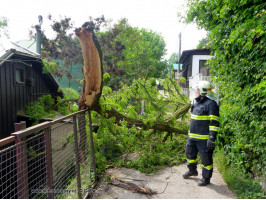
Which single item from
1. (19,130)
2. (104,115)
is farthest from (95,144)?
(19,130)

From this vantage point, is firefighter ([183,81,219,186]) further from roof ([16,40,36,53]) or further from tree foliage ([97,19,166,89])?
tree foliage ([97,19,166,89])

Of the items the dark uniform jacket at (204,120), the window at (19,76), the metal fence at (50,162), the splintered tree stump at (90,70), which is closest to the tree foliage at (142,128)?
the splintered tree stump at (90,70)

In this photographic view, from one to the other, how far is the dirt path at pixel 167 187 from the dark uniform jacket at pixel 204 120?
2.78 ft

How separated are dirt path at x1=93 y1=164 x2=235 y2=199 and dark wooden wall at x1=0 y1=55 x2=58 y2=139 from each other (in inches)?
189

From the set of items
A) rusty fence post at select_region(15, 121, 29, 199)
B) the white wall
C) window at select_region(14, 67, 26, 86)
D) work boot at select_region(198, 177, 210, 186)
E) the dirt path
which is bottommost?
the dirt path

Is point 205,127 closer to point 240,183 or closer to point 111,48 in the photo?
point 240,183

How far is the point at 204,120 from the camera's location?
12.3 ft

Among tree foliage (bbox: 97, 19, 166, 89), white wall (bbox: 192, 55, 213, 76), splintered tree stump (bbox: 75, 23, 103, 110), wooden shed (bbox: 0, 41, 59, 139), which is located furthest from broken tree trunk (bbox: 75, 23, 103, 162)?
white wall (bbox: 192, 55, 213, 76)

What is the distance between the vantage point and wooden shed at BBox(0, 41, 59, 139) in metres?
7.05

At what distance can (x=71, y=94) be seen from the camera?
708cm

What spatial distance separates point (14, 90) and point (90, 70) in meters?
5.25

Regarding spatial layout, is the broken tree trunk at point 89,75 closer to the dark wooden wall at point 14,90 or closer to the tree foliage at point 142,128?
the tree foliage at point 142,128

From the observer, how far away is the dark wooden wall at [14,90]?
7.12m

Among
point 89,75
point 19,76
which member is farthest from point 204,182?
point 19,76
